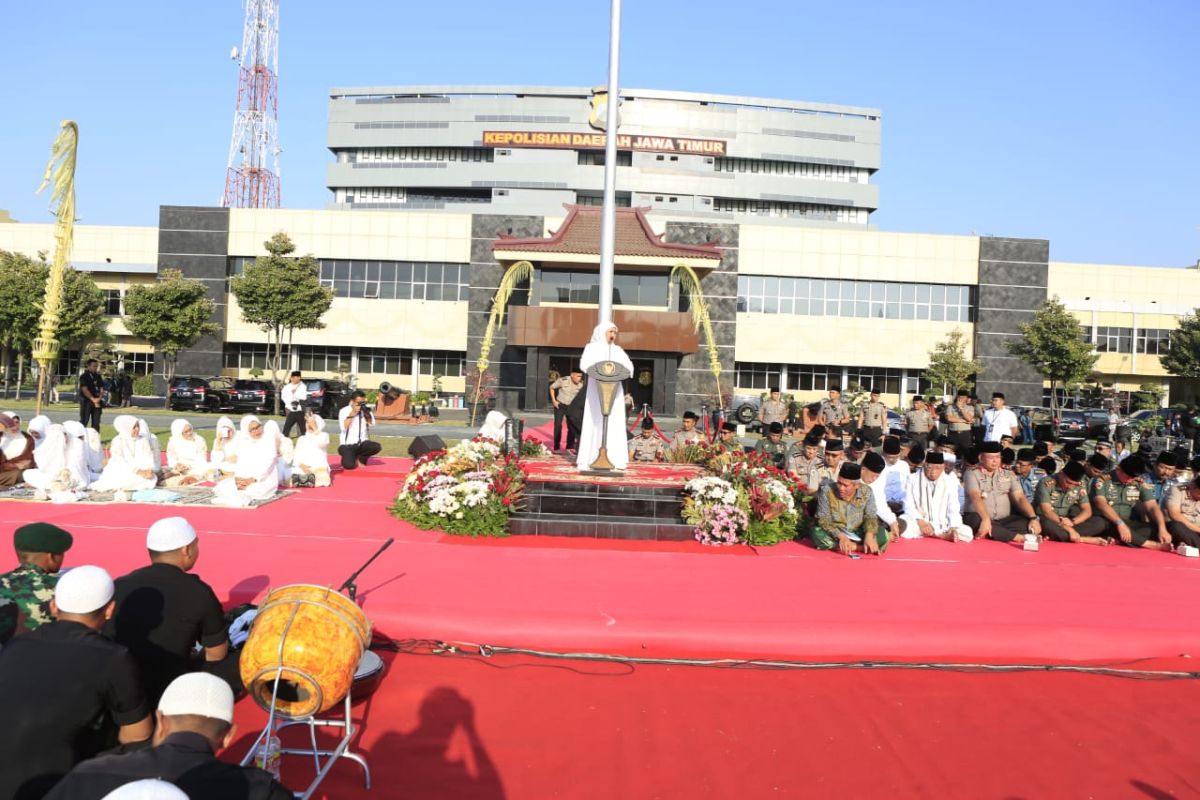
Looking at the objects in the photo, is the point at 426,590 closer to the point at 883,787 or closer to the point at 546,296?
the point at 883,787

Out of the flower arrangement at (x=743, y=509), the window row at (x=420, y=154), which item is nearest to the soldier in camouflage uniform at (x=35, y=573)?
the flower arrangement at (x=743, y=509)

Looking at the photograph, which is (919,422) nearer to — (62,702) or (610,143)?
(610,143)

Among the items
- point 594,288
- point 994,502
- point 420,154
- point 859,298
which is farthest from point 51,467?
point 420,154

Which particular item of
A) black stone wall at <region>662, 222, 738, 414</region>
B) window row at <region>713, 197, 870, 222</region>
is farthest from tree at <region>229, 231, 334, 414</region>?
window row at <region>713, 197, 870, 222</region>

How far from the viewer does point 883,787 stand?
13.1ft

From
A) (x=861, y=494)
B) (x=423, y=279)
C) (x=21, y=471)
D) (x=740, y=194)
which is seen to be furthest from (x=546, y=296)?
(x=740, y=194)

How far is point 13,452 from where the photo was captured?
11109mm

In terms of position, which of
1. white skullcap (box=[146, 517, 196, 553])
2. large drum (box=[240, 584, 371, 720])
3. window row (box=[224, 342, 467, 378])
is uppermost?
window row (box=[224, 342, 467, 378])

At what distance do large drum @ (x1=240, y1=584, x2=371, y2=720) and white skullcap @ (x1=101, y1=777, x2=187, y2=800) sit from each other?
1868 millimetres

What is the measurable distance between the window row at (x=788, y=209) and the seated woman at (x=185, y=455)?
52996 mm

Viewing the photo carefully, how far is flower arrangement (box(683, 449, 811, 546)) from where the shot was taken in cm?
905

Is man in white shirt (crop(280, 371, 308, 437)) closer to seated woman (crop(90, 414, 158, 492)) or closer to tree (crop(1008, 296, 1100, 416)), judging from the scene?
seated woman (crop(90, 414, 158, 492))

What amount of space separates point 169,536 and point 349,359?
38741 millimetres

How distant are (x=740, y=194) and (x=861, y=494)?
181 feet
